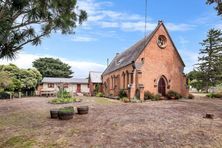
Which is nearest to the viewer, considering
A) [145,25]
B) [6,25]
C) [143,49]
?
[6,25]

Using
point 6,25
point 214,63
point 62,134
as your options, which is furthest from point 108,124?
point 214,63

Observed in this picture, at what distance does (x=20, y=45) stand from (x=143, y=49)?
20.6 meters

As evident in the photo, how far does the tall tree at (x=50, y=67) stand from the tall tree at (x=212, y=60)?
43706mm

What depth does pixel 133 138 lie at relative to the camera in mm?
8633

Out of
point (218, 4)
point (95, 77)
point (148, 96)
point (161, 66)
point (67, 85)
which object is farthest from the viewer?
point (67, 85)

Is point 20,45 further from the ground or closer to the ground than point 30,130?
further from the ground

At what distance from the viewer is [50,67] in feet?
232

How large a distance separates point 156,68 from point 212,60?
84.1ft

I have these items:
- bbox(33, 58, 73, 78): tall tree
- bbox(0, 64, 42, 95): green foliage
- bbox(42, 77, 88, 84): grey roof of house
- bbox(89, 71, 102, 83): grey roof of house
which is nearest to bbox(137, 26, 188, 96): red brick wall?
bbox(89, 71, 102, 83): grey roof of house

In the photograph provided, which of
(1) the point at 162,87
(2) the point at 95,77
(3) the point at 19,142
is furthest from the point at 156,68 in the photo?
(2) the point at 95,77

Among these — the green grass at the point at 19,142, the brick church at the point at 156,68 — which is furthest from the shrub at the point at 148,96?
the green grass at the point at 19,142

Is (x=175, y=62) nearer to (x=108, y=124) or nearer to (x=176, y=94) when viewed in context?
(x=176, y=94)

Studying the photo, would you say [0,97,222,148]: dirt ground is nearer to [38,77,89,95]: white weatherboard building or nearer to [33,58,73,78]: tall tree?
[38,77,89,95]: white weatherboard building

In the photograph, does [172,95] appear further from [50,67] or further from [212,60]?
[50,67]
